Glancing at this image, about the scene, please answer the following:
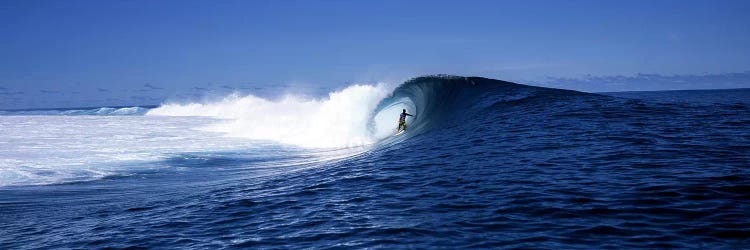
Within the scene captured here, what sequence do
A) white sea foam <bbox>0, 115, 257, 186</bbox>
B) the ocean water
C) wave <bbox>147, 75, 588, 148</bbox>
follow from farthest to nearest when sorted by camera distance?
wave <bbox>147, 75, 588, 148</bbox> < white sea foam <bbox>0, 115, 257, 186</bbox> < the ocean water

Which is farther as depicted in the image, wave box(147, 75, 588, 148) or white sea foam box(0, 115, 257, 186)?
wave box(147, 75, 588, 148)

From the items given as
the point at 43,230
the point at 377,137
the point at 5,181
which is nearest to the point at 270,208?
the point at 43,230

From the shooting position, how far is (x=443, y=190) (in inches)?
311

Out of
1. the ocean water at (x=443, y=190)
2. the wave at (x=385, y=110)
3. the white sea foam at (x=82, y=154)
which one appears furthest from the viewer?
the wave at (x=385, y=110)

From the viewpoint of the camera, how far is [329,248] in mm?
5469

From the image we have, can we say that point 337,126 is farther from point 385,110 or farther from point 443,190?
point 443,190

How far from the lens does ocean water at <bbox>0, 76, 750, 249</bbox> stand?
570 centimetres

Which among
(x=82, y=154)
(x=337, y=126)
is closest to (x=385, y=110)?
(x=337, y=126)

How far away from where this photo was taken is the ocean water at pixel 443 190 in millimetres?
5695

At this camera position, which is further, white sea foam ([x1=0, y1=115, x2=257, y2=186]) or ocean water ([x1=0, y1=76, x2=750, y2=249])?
white sea foam ([x1=0, y1=115, x2=257, y2=186])

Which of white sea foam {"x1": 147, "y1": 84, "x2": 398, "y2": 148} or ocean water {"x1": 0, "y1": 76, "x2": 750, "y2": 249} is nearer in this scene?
ocean water {"x1": 0, "y1": 76, "x2": 750, "y2": 249}

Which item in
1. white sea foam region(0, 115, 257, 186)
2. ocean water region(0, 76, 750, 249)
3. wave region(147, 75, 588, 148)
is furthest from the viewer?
wave region(147, 75, 588, 148)

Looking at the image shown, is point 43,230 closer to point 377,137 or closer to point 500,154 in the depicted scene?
point 500,154

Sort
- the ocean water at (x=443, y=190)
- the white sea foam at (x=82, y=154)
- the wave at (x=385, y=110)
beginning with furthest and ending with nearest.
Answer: the wave at (x=385, y=110)
the white sea foam at (x=82, y=154)
the ocean water at (x=443, y=190)
